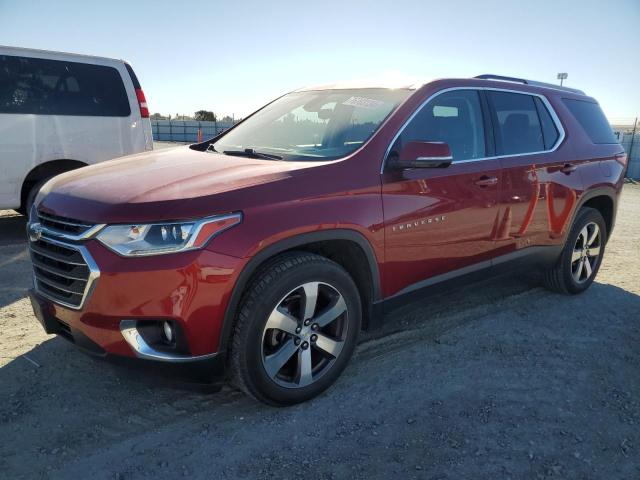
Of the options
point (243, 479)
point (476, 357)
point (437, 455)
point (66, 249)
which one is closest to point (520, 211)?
point (476, 357)

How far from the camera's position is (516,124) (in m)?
3.93

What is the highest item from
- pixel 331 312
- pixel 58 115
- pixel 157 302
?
pixel 58 115

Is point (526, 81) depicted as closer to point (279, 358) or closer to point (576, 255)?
point (576, 255)

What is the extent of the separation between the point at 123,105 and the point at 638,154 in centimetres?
2042

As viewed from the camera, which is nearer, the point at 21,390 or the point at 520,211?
the point at 21,390

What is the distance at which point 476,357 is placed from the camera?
3.42 meters

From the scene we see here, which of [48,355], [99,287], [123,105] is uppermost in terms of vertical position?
[123,105]

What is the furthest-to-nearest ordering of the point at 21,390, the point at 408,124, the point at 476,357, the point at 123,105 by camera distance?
the point at 123,105
the point at 476,357
the point at 408,124
the point at 21,390

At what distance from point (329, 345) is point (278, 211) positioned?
0.85 metres

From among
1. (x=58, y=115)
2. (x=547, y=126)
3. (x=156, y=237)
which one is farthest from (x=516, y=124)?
(x=58, y=115)

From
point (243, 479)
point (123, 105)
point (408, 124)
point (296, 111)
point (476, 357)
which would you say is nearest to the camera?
point (243, 479)

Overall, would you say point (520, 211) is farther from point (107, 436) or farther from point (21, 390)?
point (21, 390)

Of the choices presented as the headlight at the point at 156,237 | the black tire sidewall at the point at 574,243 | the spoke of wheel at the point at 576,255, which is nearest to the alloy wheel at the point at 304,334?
the headlight at the point at 156,237

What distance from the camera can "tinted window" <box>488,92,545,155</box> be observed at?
376 centimetres
